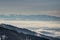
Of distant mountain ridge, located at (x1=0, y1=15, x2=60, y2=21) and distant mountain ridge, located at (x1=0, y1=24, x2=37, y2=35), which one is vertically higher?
distant mountain ridge, located at (x1=0, y1=15, x2=60, y2=21)

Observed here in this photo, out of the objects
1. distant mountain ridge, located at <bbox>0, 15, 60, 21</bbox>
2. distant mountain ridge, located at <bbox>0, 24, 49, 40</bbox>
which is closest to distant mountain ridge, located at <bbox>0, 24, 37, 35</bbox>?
distant mountain ridge, located at <bbox>0, 24, 49, 40</bbox>

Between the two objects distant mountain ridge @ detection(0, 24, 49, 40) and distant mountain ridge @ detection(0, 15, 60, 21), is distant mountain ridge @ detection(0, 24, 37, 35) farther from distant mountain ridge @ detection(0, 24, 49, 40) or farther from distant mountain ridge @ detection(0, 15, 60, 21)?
distant mountain ridge @ detection(0, 15, 60, 21)

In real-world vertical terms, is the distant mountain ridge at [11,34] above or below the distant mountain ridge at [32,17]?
below

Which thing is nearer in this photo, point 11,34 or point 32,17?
point 11,34

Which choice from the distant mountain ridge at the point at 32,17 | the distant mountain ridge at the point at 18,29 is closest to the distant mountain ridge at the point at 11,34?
the distant mountain ridge at the point at 18,29

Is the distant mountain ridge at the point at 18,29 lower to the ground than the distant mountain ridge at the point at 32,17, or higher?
lower

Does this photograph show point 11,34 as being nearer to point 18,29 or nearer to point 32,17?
point 18,29

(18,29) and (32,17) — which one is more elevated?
(32,17)

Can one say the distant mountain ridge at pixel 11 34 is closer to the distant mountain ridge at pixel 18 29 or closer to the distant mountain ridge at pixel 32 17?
the distant mountain ridge at pixel 18 29

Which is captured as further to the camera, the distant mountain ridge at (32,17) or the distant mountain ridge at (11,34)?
the distant mountain ridge at (32,17)

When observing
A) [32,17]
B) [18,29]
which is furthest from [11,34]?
[32,17]

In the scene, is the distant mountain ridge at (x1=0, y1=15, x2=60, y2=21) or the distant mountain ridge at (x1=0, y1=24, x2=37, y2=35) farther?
the distant mountain ridge at (x1=0, y1=15, x2=60, y2=21)
